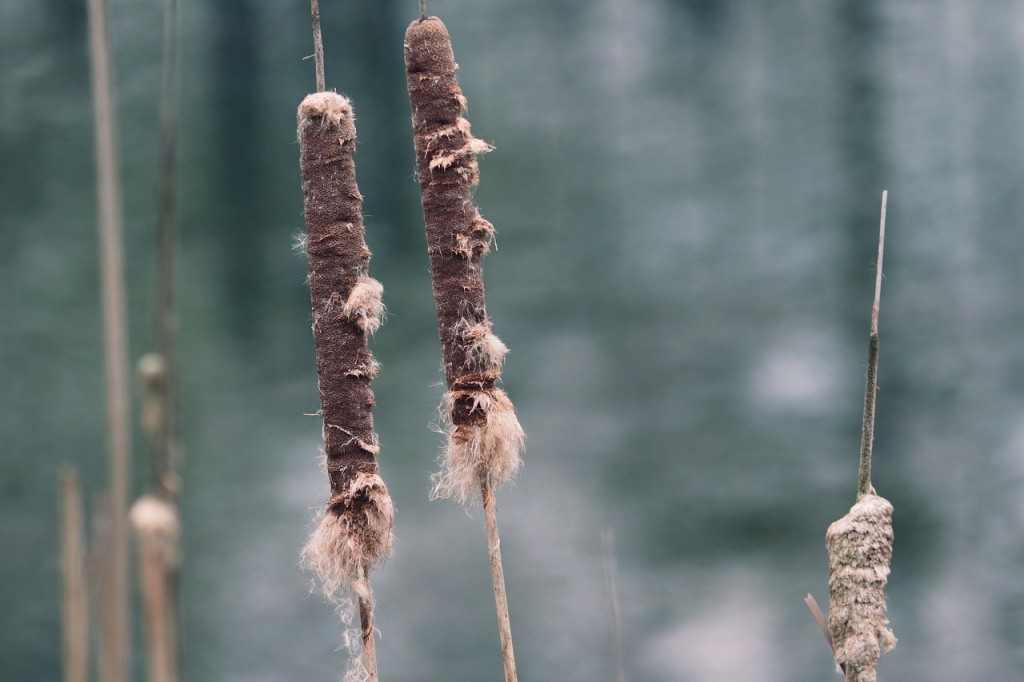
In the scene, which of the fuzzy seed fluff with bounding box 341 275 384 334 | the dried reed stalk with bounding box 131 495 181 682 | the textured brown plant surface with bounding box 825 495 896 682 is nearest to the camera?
the dried reed stalk with bounding box 131 495 181 682

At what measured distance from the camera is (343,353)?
182 cm

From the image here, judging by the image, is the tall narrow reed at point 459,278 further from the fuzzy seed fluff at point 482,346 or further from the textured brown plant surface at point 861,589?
the textured brown plant surface at point 861,589

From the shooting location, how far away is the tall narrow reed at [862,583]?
159cm

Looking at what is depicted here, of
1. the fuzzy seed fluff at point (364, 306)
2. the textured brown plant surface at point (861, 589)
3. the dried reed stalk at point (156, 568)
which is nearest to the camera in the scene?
the dried reed stalk at point (156, 568)

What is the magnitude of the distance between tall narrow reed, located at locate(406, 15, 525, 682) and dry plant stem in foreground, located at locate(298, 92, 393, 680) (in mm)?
129

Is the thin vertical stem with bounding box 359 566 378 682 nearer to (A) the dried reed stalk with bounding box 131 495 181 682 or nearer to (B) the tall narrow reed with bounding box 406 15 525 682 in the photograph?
(B) the tall narrow reed with bounding box 406 15 525 682

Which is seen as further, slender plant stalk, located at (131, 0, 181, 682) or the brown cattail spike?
the brown cattail spike

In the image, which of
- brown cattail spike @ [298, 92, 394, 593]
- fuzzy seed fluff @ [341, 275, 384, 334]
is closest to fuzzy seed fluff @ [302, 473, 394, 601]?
brown cattail spike @ [298, 92, 394, 593]

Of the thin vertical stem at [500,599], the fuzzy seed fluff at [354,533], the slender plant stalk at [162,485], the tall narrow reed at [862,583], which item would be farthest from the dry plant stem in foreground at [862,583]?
the slender plant stalk at [162,485]

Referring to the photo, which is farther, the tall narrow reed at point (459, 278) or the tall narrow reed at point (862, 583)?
the tall narrow reed at point (459, 278)

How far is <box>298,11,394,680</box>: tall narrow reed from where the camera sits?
181 cm

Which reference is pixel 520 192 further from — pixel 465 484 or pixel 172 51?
pixel 172 51

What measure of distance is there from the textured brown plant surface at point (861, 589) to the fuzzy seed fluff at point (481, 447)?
59 cm

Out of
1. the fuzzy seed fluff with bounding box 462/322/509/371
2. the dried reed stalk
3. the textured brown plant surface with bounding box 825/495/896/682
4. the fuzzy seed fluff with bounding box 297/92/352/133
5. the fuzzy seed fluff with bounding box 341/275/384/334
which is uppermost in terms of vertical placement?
the fuzzy seed fluff with bounding box 297/92/352/133
